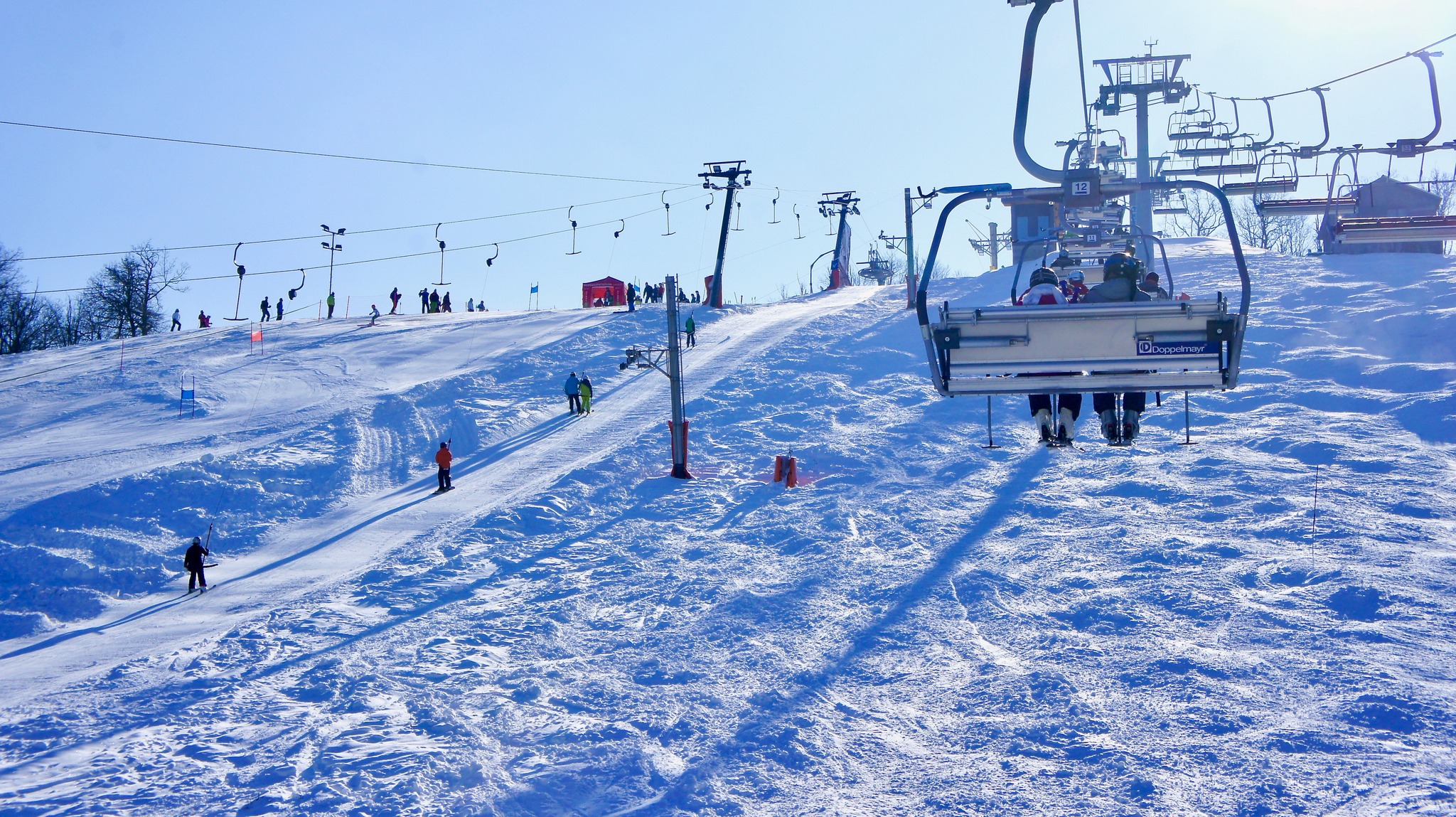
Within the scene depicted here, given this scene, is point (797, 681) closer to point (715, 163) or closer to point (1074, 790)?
point (1074, 790)

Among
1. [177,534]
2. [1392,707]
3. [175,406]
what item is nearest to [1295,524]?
[1392,707]

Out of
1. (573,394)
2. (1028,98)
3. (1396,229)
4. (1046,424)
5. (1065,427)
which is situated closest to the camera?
(1028,98)

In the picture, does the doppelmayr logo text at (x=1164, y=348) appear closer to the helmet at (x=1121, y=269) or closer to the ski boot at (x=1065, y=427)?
the helmet at (x=1121, y=269)

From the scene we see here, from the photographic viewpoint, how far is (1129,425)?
42.6ft

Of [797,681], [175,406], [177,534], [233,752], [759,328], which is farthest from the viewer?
[759,328]

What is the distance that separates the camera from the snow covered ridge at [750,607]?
11.8 m

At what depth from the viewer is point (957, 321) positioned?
36.6ft

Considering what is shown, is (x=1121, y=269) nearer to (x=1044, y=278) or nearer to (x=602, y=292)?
(x=1044, y=278)

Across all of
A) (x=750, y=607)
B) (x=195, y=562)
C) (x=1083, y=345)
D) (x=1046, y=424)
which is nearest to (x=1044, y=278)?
(x=1083, y=345)

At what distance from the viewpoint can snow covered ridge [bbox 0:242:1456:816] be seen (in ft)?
38.7

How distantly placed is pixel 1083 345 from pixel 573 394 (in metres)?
20.0

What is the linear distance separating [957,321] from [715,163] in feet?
116

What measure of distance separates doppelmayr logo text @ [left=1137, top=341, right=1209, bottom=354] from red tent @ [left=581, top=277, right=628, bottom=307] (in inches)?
1653

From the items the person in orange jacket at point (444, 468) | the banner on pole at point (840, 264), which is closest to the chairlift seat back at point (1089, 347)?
the person in orange jacket at point (444, 468)
